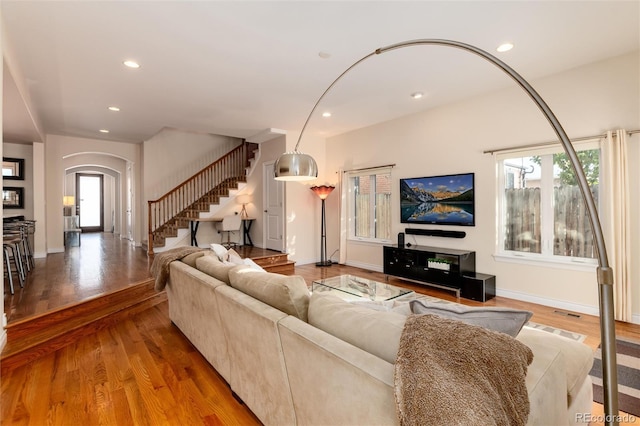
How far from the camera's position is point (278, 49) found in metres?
3.15

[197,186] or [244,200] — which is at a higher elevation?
[197,186]

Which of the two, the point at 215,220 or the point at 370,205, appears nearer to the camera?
the point at 370,205

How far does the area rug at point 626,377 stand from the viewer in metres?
2.03

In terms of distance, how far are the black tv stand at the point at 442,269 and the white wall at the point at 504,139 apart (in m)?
0.25

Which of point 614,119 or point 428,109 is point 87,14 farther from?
point 614,119

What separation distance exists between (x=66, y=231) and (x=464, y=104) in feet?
31.9

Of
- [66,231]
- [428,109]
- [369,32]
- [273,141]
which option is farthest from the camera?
[66,231]

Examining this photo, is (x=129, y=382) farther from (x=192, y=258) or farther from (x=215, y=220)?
(x=215, y=220)

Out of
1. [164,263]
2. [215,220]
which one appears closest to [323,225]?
[215,220]

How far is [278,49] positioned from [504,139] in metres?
3.22

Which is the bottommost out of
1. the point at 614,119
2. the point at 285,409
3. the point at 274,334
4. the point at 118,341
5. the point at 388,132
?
the point at 118,341

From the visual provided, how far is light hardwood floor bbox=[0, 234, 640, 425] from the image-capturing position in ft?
6.47

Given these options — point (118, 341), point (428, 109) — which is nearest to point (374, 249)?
point (428, 109)

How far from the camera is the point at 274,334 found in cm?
156
